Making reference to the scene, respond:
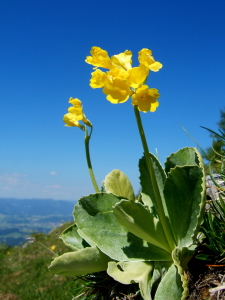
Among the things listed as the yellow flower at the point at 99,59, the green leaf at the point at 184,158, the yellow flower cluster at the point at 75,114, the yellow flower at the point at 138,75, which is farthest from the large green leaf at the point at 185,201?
the yellow flower cluster at the point at 75,114

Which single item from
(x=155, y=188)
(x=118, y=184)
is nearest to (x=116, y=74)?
(x=155, y=188)

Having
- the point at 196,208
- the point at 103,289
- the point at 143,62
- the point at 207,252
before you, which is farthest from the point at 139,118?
the point at 103,289

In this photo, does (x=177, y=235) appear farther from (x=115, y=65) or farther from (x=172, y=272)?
(x=115, y=65)

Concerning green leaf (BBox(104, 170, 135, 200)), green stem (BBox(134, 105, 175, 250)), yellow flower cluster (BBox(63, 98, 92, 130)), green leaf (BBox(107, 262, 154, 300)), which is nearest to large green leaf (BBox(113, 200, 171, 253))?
green stem (BBox(134, 105, 175, 250))

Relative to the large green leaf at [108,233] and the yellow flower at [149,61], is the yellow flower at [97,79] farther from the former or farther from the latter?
the large green leaf at [108,233]

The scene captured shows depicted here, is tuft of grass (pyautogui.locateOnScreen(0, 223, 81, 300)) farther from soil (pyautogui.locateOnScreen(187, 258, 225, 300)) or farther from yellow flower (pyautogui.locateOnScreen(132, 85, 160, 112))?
yellow flower (pyautogui.locateOnScreen(132, 85, 160, 112))
